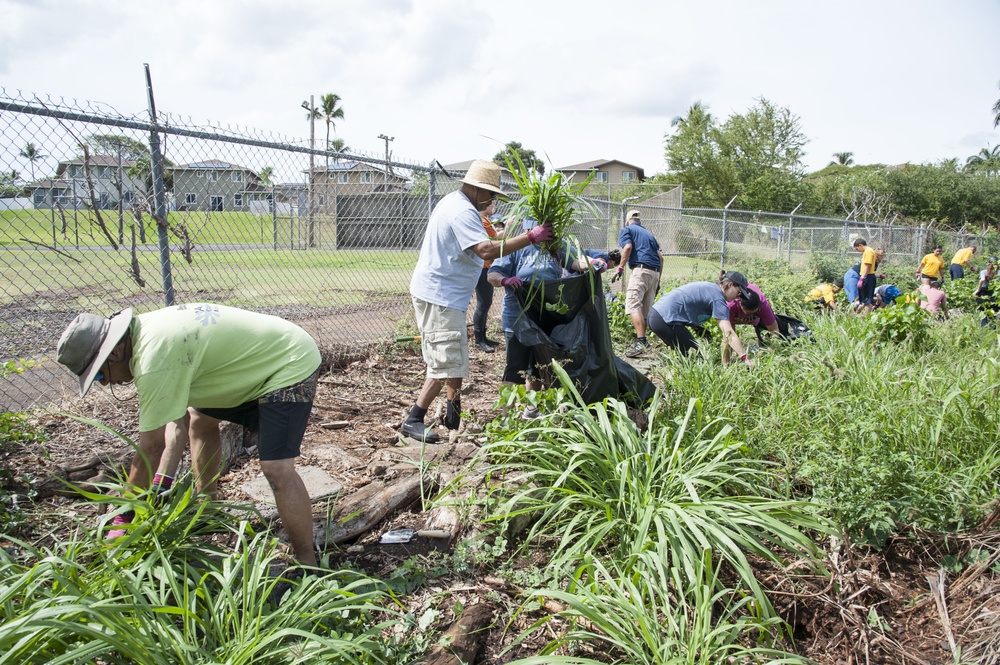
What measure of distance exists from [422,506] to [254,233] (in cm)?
275

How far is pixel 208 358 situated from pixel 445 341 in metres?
→ 1.53

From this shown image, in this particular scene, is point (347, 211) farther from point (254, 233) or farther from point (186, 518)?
point (186, 518)

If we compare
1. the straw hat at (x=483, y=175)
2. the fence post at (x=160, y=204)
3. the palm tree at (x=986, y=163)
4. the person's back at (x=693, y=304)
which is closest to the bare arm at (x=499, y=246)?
the straw hat at (x=483, y=175)

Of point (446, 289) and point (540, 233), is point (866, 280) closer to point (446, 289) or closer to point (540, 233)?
point (540, 233)

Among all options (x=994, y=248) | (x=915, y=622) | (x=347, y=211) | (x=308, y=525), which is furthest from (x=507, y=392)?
(x=994, y=248)

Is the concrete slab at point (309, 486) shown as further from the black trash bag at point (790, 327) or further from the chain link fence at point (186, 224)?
the black trash bag at point (790, 327)

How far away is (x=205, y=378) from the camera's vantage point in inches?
92.7

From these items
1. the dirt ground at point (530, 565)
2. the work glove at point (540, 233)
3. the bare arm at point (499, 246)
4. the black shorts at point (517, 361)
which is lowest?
the dirt ground at point (530, 565)

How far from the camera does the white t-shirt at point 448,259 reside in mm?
3602

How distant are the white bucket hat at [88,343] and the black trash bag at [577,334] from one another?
2.06m

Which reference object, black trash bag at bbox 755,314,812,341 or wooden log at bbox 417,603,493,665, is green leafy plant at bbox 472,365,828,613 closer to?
wooden log at bbox 417,603,493,665

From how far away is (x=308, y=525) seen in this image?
2445mm

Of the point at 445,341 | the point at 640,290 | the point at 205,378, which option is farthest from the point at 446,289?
the point at 640,290

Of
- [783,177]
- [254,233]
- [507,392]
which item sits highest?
[783,177]
